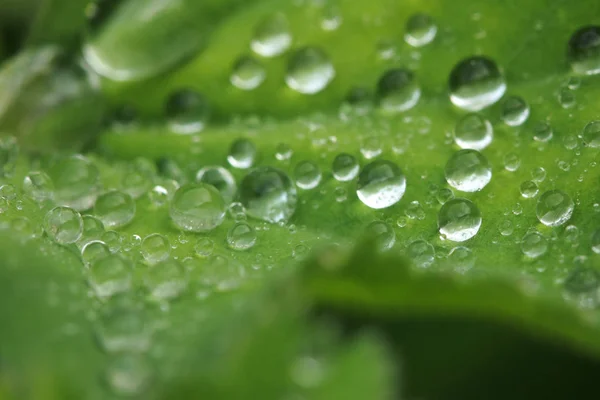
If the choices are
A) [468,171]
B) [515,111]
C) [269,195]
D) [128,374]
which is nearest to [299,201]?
[269,195]

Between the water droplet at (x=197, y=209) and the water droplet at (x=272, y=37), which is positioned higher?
the water droplet at (x=272, y=37)

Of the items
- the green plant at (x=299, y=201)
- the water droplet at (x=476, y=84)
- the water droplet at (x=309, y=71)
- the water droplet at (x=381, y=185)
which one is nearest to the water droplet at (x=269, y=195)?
the green plant at (x=299, y=201)

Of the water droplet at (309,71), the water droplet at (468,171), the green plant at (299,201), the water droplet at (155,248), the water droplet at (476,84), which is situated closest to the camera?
the green plant at (299,201)

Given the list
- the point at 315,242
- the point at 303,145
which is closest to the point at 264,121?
the point at 303,145

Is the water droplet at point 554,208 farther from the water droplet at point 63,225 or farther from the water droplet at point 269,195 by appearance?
the water droplet at point 63,225

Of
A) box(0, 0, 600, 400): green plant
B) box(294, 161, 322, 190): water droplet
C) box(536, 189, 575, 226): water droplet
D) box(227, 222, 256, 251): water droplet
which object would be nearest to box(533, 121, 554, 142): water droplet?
box(0, 0, 600, 400): green plant

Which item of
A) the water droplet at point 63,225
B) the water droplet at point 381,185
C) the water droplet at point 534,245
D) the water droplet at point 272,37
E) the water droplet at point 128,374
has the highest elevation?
the water droplet at point 272,37

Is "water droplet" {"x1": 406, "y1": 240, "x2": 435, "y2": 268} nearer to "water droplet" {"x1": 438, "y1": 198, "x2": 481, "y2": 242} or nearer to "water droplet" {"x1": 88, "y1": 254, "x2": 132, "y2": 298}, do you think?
"water droplet" {"x1": 438, "y1": 198, "x2": 481, "y2": 242}

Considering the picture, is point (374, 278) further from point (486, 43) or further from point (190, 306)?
point (486, 43)
